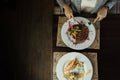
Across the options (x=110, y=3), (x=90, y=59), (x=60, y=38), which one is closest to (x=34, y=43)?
(x=60, y=38)

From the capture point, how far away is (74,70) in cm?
108

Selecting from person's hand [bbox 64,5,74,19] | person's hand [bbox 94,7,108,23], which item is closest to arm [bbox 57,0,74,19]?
person's hand [bbox 64,5,74,19]

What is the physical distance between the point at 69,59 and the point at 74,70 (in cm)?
5

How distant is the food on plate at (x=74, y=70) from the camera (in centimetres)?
108

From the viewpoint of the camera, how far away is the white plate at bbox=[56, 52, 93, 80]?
1.08m

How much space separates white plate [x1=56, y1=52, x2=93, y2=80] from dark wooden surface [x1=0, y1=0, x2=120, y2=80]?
4 centimetres

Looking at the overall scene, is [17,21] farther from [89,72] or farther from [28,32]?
[89,72]

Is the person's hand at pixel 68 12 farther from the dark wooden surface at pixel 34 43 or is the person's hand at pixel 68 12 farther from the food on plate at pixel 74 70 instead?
the food on plate at pixel 74 70

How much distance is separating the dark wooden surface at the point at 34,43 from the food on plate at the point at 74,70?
72mm

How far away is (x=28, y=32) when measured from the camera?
125 centimetres

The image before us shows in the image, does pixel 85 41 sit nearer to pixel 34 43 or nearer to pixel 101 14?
pixel 101 14

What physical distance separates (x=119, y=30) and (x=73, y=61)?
0.24 metres

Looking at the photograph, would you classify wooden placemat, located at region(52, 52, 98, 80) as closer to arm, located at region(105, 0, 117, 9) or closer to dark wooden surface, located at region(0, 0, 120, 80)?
dark wooden surface, located at region(0, 0, 120, 80)

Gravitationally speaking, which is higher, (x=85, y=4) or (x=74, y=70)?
(x=85, y=4)
